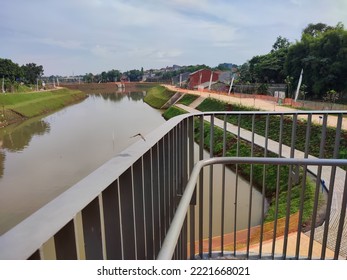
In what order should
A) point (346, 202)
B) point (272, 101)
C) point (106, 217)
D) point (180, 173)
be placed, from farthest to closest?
1. point (272, 101)
2. point (180, 173)
3. point (346, 202)
4. point (106, 217)

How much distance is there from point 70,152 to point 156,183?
49.9ft

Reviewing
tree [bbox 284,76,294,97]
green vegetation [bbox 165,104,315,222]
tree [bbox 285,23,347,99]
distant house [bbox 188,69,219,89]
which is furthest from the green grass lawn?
tree [bbox 285,23,347,99]

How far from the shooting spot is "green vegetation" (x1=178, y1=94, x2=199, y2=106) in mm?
31970

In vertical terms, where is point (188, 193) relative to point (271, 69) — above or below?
below

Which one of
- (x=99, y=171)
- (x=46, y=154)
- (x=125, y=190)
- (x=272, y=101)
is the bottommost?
(x=46, y=154)

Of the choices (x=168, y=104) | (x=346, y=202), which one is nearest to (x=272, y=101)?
(x=168, y=104)

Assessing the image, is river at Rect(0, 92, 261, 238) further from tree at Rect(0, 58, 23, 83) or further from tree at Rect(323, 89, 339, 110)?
tree at Rect(0, 58, 23, 83)

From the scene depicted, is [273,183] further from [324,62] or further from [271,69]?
[271,69]

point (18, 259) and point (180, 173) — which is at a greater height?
point (18, 259)

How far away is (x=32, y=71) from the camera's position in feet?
187

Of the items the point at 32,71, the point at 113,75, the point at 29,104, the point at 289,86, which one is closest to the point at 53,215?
the point at 289,86

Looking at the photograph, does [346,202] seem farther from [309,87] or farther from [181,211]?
[309,87]

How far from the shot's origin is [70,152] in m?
15.7

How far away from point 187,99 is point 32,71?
39.3 meters
